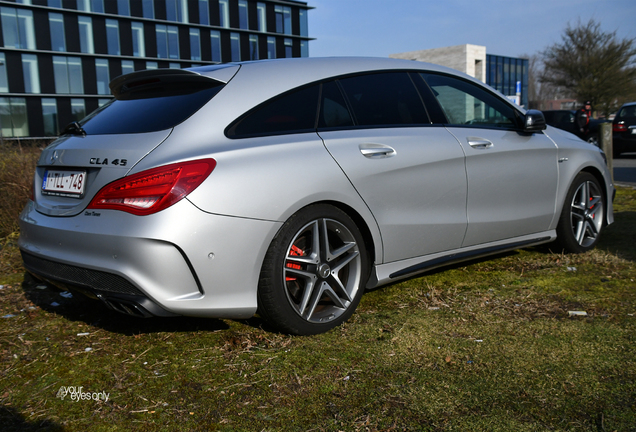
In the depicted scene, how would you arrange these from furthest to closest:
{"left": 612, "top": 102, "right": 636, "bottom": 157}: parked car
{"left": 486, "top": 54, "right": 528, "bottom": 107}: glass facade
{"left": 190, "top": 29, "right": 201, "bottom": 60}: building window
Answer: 1. {"left": 486, "top": 54, "right": 528, "bottom": 107}: glass facade
2. {"left": 190, "top": 29, "right": 201, "bottom": 60}: building window
3. {"left": 612, "top": 102, "right": 636, "bottom": 157}: parked car

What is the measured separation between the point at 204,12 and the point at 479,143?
42.9 m

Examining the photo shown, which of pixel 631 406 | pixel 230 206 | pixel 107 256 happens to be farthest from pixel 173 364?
pixel 631 406

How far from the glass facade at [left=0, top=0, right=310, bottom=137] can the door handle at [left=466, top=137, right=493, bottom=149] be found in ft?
112

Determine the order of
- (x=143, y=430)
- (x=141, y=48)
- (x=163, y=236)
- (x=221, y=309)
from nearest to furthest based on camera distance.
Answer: (x=143, y=430)
(x=163, y=236)
(x=221, y=309)
(x=141, y=48)

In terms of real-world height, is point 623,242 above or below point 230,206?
below

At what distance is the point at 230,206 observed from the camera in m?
2.84

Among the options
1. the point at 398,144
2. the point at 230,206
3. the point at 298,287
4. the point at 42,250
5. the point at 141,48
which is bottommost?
the point at 298,287

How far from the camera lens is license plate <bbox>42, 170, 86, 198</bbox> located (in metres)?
3.05

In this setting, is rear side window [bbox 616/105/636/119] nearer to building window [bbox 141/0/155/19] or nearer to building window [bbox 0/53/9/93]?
building window [bbox 141/0/155/19]

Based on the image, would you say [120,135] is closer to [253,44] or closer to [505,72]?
[253,44]

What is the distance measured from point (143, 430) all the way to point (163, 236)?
0.85 metres

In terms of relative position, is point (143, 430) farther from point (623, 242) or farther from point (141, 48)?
point (141, 48)

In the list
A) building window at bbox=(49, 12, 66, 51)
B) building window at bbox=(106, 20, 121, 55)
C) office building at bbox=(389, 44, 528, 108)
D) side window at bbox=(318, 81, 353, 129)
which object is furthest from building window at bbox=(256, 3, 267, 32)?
side window at bbox=(318, 81, 353, 129)

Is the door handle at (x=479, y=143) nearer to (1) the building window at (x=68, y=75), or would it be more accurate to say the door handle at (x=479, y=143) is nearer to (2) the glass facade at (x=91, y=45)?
(2) the glass facade at (x=91, y=45)
